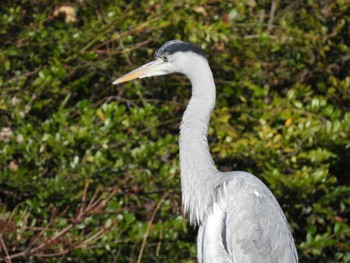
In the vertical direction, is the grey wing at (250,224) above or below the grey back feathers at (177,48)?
below

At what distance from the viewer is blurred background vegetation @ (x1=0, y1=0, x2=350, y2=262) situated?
6.60m

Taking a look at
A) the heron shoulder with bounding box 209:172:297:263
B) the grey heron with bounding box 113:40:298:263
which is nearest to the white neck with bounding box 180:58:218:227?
the grey heron with bounding box 113:40:298:263

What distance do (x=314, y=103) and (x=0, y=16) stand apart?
2.29 metres

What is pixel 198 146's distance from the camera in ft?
16.9

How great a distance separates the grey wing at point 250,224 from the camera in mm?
4930

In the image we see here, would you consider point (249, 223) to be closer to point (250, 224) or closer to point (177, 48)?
point (250, 224)

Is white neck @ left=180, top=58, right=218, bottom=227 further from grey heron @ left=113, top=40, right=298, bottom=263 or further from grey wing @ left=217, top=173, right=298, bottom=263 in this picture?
grey wing @ left=217, top=173, right=298, bottom=263

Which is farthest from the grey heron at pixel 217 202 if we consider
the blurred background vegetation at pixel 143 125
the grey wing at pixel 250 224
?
the blurred background vegetation at pixel 143 125

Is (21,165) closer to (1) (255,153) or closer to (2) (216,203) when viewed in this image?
(1) (255,153)

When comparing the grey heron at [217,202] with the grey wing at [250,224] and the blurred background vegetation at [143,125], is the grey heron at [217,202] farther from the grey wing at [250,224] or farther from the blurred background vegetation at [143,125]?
the blurred background vegetation at [143,125]

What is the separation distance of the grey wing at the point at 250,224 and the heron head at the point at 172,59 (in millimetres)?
698

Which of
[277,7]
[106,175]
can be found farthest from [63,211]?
[277,7]

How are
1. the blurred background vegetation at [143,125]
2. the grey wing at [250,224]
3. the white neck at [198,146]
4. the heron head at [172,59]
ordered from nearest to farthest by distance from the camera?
the grey wing at [250,224]
the white neck at [198,146]
the heron head at [172,59]
the blurred background vegetation at [143,125]

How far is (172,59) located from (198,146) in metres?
0.54
